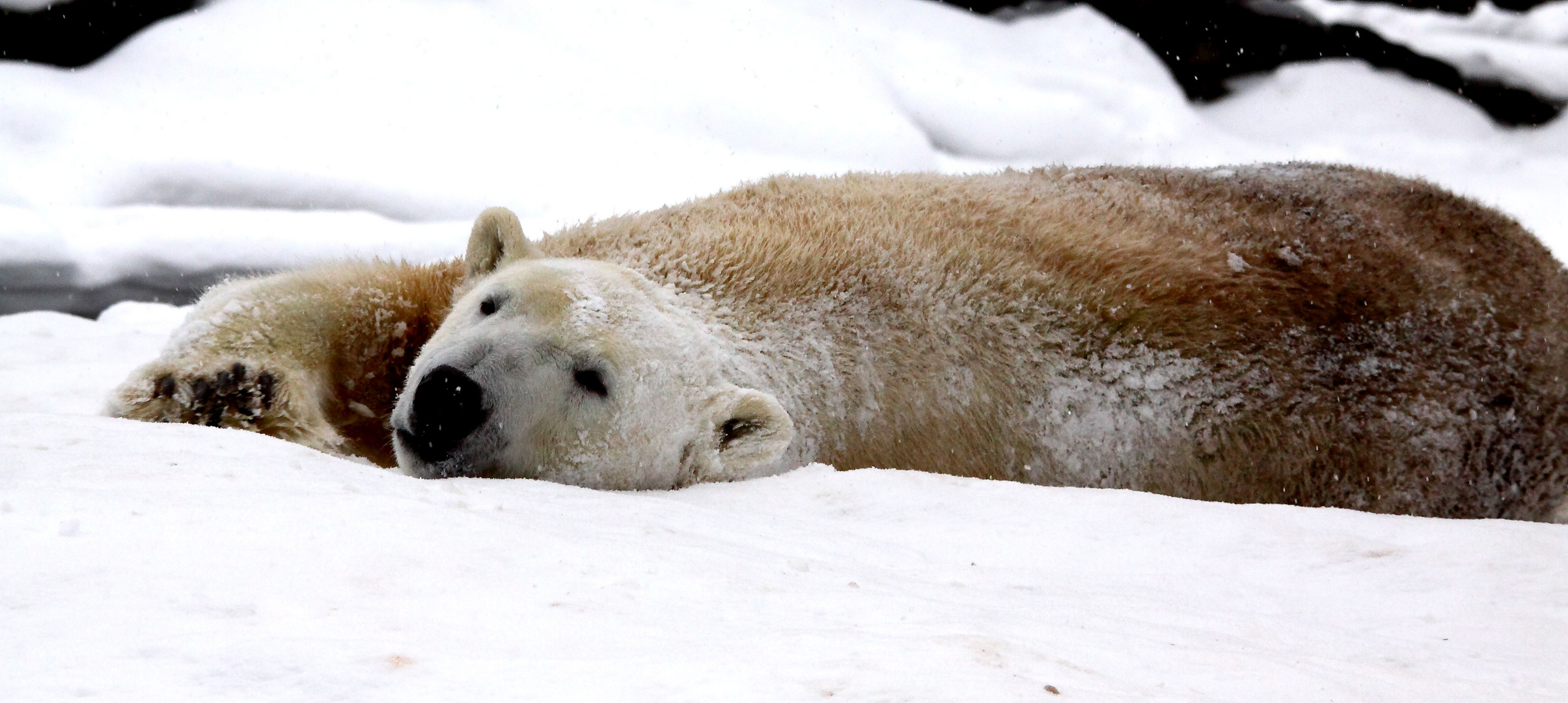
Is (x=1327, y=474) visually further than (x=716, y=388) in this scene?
Yes

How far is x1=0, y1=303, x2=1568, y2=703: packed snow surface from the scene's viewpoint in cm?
108

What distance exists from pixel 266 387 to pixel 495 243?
0.82 m

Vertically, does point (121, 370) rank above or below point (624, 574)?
below

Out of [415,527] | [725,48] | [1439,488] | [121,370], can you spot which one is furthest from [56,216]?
[1439,488]

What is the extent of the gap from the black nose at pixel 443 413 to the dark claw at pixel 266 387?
Result: 0.53 m

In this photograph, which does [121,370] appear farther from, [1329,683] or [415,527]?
[1329,683]

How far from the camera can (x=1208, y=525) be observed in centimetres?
252

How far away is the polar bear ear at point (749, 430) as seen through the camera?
Result: 9.70 feet

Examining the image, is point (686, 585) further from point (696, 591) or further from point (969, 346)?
point (969, 346)

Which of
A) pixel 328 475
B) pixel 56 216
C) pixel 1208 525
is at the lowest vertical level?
pixel 56 216

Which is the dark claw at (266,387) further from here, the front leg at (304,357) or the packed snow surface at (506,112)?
the packed snow surface at (506,112)

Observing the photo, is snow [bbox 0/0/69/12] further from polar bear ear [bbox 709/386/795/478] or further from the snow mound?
polar bear ear [bbox 709/386/795/478]

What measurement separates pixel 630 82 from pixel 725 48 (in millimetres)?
1142

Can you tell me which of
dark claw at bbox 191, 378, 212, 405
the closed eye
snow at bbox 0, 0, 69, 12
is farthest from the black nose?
snow at bbox 0, 0, 69, 12
